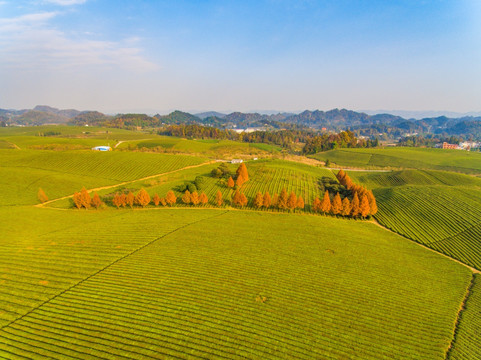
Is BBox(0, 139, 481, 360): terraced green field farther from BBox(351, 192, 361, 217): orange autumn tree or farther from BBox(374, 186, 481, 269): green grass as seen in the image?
BBox(351, 192, 361, 217): orange autumn tree

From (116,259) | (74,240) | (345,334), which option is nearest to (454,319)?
(345,334)

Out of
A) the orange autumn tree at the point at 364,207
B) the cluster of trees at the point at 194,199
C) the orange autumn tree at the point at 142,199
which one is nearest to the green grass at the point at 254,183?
the cluster of trees at the point at 194,199

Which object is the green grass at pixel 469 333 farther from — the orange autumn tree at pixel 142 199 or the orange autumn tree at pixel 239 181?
the orange autumn tree at pixel 142 199

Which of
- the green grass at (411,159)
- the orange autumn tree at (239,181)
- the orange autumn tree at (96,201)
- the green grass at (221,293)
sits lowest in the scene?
the green grass at (221,293)

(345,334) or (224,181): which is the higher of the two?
(224,181)

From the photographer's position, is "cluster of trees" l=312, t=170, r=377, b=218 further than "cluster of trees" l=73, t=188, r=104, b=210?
No

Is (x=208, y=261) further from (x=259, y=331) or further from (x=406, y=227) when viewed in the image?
(x=406, y=227)

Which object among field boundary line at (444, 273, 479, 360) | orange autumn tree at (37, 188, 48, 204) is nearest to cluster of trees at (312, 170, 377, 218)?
field boundary line at (444, 273, 479, 360)
